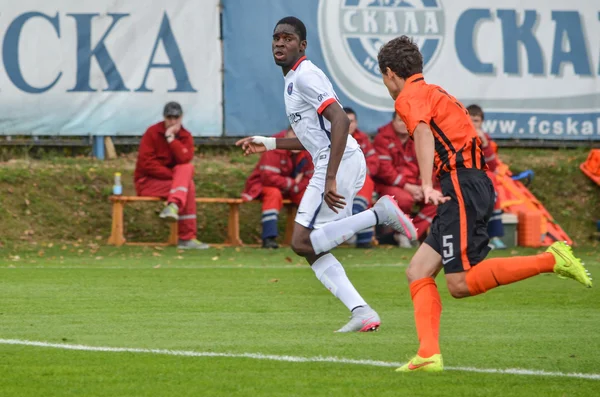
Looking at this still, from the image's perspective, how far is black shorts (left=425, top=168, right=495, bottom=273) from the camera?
670 cm

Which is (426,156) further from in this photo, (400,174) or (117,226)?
(400,174)

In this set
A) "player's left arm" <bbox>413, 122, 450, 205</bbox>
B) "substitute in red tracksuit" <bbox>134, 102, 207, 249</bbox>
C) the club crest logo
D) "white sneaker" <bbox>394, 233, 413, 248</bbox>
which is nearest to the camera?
"player's left arm" <bbox>413, 122, 450, 205</bbox>

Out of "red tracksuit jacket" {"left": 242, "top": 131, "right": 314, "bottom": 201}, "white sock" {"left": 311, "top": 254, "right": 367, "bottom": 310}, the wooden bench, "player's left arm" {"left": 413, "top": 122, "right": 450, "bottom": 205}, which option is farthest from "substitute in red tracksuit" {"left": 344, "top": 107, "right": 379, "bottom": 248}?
"player's left arm" {"left": 413, "top": 122, "right": 450, "bottom": 205}

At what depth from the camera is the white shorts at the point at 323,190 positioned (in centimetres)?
875

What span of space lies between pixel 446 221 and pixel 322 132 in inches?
90.7

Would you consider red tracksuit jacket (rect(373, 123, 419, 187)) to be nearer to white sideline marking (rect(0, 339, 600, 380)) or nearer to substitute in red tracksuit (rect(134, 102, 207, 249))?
substitute in red tracksuit (rect(134, 102, 207, 249))

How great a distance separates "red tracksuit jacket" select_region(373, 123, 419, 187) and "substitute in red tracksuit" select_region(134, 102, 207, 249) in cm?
276

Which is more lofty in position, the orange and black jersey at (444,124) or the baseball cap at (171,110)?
the orange and black jersey at (444,124)

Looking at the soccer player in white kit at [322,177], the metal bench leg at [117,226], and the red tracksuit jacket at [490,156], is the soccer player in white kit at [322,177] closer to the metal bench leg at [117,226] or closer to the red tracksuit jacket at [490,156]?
the metal bench leg at [117,226]

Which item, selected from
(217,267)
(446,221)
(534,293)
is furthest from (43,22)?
(446,221)

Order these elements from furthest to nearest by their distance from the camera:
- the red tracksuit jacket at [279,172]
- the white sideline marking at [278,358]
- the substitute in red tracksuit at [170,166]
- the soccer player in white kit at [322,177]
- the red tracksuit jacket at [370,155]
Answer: the red tracksuit jacket at [370,155] → the red tracksuit jacket at [279,172] → the substitute in red tracksuit at [170,166] → the soccer player in white kit at [322,177] → the white sideline marking at [278,358]

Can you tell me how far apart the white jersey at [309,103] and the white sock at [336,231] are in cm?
52

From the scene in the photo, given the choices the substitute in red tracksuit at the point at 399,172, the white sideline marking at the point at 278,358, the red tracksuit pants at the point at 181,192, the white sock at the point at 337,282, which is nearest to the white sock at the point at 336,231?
the white sock at the point at 337,282

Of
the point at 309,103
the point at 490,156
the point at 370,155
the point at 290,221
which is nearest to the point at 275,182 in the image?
the point at 290,221
